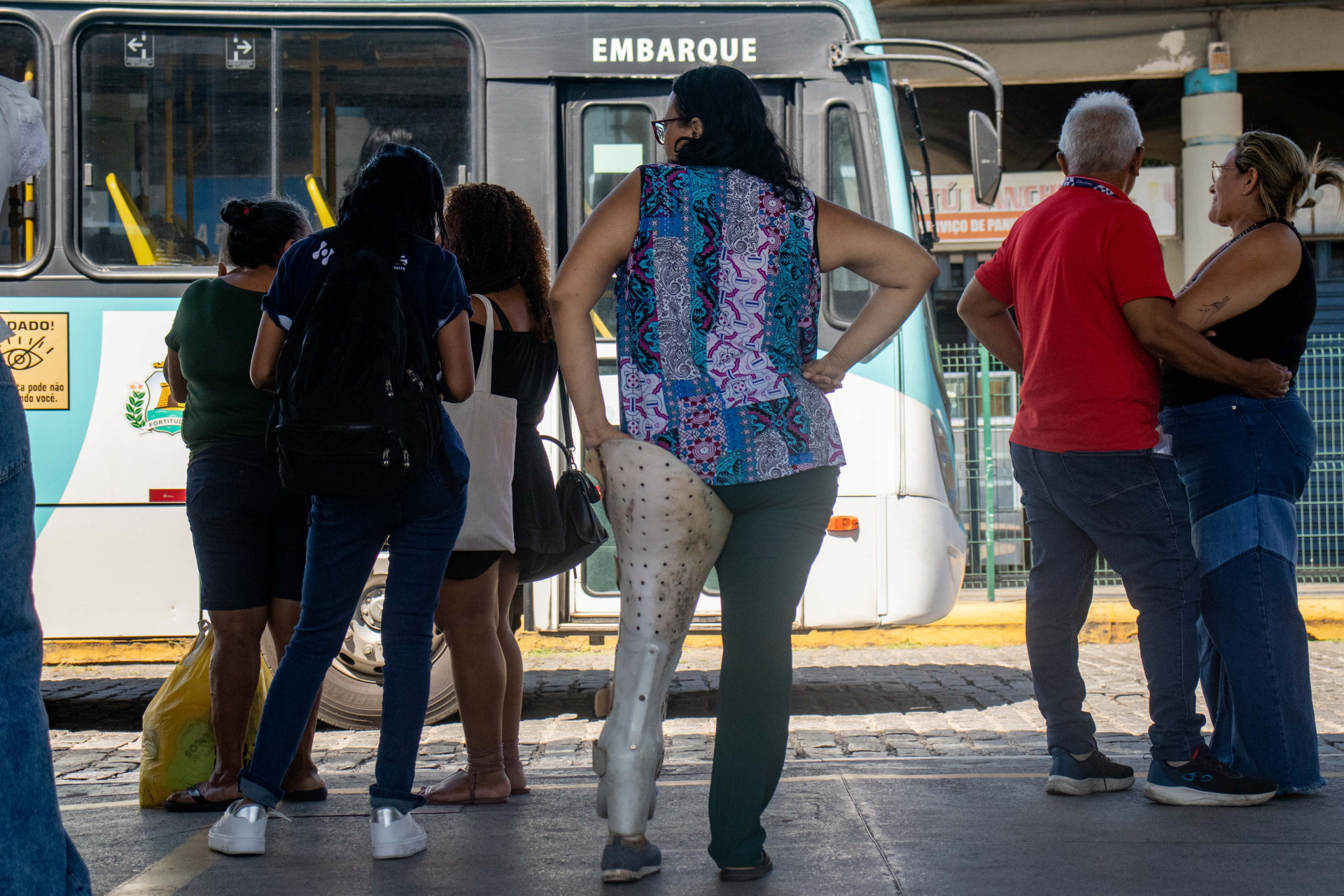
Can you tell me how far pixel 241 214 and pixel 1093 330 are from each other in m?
2.51

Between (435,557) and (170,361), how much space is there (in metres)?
1.25

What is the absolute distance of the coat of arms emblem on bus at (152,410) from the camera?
575 centimetres

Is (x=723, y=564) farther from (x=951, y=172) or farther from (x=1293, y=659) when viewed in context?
(x=951, y=172)

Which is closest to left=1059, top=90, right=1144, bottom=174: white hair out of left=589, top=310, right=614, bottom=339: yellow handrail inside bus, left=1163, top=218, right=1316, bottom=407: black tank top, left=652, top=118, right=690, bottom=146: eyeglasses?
left=1163, top=218, right=1316, bottom=407: black tank top

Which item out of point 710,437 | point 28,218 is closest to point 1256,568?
point 710,437

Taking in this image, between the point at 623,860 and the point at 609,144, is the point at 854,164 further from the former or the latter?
the point at 623,860

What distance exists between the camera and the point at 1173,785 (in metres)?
3.86

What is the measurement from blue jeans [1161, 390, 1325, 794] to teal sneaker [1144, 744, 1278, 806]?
110 millimetres

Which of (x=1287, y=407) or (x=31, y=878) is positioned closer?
(x=31, y=878)

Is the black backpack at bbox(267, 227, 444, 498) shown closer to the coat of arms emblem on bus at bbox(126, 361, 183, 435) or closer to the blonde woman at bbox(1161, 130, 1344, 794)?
the blonde woman at bbox(1161, 130, 1344, 794)

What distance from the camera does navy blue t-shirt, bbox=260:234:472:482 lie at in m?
3.44

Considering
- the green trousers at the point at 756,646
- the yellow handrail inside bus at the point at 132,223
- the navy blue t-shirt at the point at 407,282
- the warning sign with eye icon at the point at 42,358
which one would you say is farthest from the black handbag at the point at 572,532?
the yellow handrail inside bus at the point at 132,223

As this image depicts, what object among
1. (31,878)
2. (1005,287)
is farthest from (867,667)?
(31,878)

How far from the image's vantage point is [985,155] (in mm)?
6102
